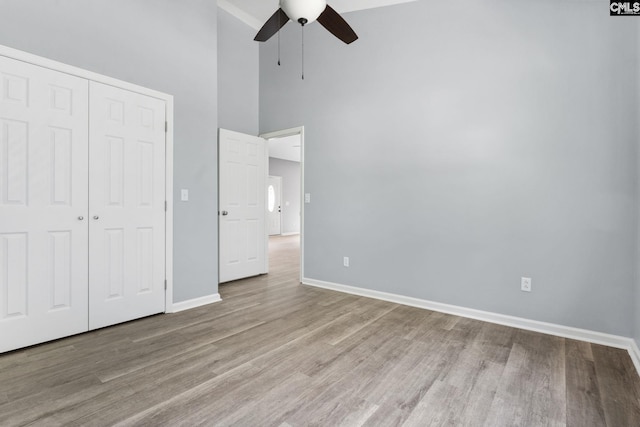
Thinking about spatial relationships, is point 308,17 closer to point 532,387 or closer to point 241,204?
point 532,387

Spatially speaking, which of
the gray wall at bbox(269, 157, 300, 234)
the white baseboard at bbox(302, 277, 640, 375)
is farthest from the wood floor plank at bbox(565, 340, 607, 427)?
the gray wall at bbox(269, 157, 300, 234)

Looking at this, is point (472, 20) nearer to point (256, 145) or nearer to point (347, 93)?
point (347, 93)

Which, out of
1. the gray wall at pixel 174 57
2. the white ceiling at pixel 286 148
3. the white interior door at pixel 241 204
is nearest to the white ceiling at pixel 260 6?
the gray wall at pixel 174 57

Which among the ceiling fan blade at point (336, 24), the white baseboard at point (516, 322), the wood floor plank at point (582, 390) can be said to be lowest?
the wood floor plank at point (582, 390)

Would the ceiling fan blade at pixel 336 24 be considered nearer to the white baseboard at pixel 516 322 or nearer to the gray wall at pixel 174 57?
the gray wall at pixel 174 57

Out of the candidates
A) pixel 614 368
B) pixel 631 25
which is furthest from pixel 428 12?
pixel 614 368

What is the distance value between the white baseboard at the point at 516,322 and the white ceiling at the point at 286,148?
173 inches

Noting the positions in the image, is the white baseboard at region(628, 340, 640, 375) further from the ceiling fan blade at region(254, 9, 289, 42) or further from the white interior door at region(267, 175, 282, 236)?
the white interior door at region(267, 175, 282, 236)

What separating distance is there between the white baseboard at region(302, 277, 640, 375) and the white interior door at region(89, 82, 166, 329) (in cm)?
208

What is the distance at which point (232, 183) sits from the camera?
14.0 ft

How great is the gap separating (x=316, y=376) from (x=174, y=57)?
9.76ft

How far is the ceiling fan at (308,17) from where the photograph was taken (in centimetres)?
200

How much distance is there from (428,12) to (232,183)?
9.54ft

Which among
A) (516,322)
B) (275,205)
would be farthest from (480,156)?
(275,205)
